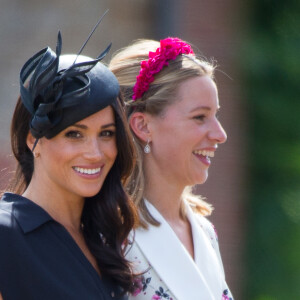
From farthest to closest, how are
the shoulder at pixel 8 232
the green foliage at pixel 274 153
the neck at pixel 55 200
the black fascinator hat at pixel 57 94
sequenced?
the green foliage at pixel 274 153 < the neck at pixel 55 200 < the black fascinator hat at pixel 57 94 < the shoulder at pixel 8 232

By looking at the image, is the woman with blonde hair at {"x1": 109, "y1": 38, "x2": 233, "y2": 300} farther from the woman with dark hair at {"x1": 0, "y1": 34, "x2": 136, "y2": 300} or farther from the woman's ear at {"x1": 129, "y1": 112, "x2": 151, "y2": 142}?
the woman with dark hair at {"x1": 0, "y1": 34, "x2": 136, "y2": 300}

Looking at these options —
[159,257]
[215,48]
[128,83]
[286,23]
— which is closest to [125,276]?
[159,257]

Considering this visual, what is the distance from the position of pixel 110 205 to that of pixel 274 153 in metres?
2.81

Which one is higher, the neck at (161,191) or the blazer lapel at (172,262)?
the neck at (161,191)

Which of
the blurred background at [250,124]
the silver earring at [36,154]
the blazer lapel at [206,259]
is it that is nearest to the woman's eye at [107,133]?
the silver earring at [36,154]

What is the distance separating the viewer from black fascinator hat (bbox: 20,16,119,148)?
2682 mm

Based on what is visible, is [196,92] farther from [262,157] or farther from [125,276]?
[262,157]

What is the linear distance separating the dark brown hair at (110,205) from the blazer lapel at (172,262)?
0.43 ft

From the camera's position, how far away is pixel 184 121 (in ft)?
10.8

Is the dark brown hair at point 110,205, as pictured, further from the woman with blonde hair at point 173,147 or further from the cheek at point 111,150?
the woman with blonde hair at point 173,147

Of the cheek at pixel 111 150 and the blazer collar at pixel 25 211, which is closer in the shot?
the blazer collar at pixel 25 211

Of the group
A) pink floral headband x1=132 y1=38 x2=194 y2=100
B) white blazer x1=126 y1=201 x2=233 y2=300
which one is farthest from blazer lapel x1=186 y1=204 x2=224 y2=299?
pink floral headband x1=132 y1=38 x2=194 y2=100

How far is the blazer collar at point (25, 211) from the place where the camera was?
267 cm

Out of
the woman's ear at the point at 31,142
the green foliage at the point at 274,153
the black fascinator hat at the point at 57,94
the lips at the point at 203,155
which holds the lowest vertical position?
the green foliage at the point at 274,153
